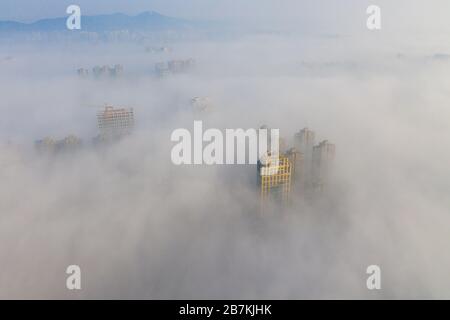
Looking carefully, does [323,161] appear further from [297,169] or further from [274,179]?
[274,179]

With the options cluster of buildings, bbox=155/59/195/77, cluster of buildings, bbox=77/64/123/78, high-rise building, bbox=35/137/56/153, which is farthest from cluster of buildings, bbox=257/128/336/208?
cluster of buildings, bbox=77/64/123/78

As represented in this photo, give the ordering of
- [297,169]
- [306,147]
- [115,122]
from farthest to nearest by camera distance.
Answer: [115,122]
[306,147]
[297,169]

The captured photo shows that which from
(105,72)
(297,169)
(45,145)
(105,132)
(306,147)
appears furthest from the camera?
(105,72)

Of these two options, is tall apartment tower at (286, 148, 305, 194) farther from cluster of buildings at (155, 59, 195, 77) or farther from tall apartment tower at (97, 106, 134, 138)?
cluster of buildings at (155, 59, 195, 77)

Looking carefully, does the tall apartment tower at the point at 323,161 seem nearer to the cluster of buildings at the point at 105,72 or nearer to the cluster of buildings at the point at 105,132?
the cluster of buildings at the point at 105,132

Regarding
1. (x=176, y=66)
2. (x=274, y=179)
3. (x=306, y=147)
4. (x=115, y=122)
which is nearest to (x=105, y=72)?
(x=115, y=122)

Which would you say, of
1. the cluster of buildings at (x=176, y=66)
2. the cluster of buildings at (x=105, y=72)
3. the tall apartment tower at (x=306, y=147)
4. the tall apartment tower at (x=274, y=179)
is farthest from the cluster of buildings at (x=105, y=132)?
the tall apartment tower at (x=274, y=179)
